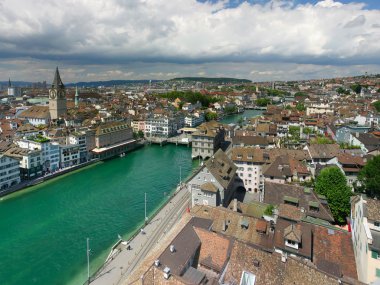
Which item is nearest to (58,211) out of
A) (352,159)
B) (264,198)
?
(264,198)

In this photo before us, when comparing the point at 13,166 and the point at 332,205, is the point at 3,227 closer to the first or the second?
the point at 13,166

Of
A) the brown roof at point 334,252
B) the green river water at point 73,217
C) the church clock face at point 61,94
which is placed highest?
the church clock face at point 61,94

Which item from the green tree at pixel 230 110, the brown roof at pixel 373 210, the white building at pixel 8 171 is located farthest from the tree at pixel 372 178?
the green tree at pixel 230 110

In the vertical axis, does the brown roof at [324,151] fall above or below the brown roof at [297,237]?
above

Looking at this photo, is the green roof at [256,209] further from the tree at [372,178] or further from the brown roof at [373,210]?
the tree at [372,178]

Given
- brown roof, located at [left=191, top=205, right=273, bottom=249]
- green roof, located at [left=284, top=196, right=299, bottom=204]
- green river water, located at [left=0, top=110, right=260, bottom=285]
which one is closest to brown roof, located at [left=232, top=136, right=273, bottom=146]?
green river water, located at [left=0, top=110, right=260, bottom=285]

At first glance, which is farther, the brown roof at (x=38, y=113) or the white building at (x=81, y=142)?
the brown roof at (x=38, y=113)
